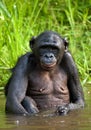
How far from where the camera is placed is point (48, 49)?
8.05 m

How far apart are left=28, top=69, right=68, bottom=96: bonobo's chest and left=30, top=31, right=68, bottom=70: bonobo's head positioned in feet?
0.59

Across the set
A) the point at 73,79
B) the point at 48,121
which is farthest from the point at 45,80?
the point at 48,121

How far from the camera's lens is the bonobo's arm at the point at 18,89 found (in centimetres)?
776

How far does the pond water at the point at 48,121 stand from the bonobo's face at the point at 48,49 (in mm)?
604

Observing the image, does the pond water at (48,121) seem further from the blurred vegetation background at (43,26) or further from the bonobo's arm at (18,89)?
the blurred vegetation background at (43,26)

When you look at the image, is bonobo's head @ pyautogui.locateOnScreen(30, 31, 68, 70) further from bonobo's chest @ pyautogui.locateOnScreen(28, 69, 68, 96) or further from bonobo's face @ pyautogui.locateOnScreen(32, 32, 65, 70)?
bonobo's chest @ pyautogui.locateOnScreen(28, 69, 68, 96)

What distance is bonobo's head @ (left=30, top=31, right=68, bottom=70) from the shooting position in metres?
7.91

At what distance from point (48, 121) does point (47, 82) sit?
47.4 inches

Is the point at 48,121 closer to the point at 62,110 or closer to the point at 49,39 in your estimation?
the point at 62,110

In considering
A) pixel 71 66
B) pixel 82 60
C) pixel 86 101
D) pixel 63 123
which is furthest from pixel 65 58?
pixel 82 60

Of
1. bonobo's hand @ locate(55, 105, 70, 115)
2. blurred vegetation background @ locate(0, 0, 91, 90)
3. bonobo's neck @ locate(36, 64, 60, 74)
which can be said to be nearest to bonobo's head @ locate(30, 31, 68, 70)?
bonobo's neck @ locate(36, 64, 60, 74)

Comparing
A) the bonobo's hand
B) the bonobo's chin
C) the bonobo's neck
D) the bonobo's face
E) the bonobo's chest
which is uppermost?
the bonobo's face

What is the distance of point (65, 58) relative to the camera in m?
8.36

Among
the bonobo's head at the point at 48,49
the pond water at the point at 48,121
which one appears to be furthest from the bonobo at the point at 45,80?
the pond water at the point at 48,121
